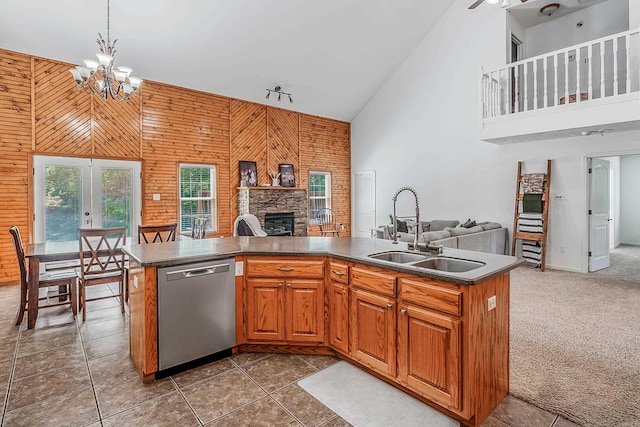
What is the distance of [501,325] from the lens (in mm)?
2158

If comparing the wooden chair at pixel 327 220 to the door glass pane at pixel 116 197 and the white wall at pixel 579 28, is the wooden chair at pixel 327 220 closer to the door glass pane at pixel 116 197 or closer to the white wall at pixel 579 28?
the door glass pane at pixel 116 197

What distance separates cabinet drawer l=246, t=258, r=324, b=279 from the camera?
2779mm

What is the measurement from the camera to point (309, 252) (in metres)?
2.76

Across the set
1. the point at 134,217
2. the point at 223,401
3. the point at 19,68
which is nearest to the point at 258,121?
the point at 134,217

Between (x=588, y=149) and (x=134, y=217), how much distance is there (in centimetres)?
838

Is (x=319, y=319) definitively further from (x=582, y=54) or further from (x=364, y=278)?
(x=582, y=54)

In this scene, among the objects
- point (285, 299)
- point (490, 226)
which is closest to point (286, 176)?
point (490, 226)

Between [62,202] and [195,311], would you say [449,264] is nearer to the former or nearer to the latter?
[195,311]

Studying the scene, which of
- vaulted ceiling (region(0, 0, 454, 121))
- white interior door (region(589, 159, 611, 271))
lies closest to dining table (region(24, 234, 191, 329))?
Answer: vaulted ceiling (region(0, 0, 454, 121))

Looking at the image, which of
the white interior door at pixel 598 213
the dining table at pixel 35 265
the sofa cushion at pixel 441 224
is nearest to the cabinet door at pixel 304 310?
the dining table at pixel 35 265

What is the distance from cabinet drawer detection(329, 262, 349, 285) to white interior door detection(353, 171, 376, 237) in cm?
694

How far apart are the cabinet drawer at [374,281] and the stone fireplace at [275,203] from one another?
18.2ft

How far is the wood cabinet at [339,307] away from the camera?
2.61 meters

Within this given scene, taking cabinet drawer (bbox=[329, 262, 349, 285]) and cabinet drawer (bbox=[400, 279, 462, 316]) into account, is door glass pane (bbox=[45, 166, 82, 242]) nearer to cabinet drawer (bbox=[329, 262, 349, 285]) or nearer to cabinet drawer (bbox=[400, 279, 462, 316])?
cabinet drawer (bbox=[329, 262, 349, 285])
